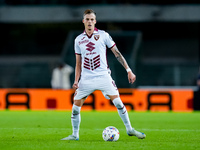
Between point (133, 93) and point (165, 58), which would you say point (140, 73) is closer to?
point (133, 93)

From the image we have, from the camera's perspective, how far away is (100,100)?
19.1 meters

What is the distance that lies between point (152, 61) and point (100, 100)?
16.9 m

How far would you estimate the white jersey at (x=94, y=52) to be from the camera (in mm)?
8836

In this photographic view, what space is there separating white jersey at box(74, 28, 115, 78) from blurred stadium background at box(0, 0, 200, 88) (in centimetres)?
1493

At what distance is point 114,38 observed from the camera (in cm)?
2758

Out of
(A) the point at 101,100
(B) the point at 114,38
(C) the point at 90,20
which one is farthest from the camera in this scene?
(B) the point at 114,38

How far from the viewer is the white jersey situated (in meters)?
8.84

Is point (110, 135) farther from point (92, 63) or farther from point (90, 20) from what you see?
point (90, 20)

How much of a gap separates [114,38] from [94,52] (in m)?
18.8

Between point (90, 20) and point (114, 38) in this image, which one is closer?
point (90, 20)

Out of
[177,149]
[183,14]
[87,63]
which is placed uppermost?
[183,14]

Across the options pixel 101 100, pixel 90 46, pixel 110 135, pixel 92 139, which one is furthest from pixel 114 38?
pixel 110 135

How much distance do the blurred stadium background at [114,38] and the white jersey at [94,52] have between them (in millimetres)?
14931

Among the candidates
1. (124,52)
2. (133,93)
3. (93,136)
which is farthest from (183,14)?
(93,136)
